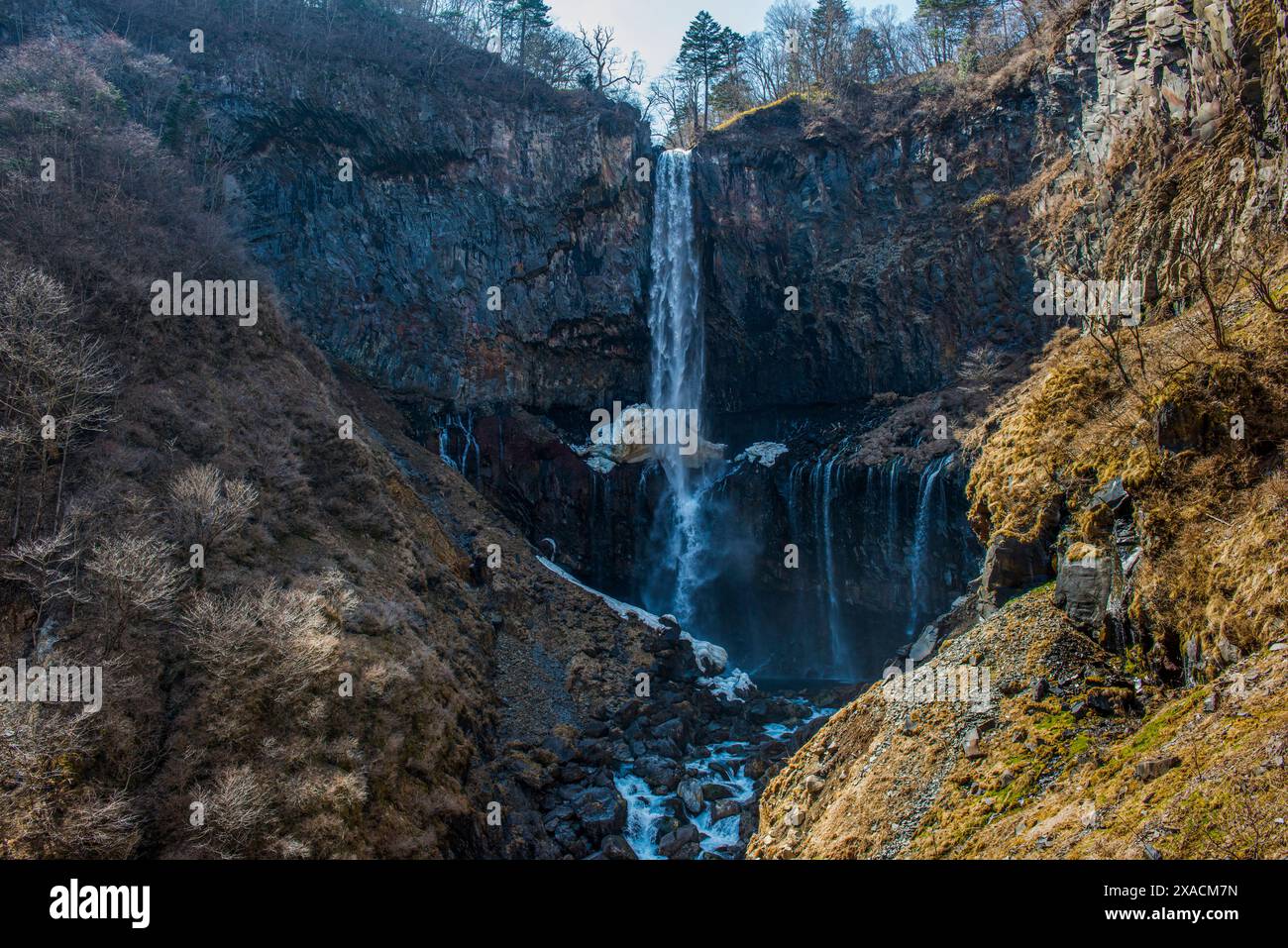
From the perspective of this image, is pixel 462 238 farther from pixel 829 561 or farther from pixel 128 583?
pixel 128 583

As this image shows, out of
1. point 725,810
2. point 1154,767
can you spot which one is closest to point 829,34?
point 725,810

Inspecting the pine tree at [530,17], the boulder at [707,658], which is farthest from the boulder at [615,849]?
the pine tree at [530,17]

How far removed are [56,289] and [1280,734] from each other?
2471 centimetres

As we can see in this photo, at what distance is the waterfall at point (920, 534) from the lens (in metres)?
28.4

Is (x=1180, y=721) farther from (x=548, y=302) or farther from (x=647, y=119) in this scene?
(x=647, y=119)

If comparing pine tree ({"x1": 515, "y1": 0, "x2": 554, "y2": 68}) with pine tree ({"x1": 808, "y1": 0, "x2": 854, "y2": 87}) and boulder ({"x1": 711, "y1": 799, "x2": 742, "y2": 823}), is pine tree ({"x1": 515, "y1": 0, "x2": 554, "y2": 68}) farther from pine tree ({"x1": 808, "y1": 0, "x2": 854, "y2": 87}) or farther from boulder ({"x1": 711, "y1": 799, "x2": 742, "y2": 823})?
boulder ({"x1": 711, "y1": 799, "x2": 742, "y2": 823})

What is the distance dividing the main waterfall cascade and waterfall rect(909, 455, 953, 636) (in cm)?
5

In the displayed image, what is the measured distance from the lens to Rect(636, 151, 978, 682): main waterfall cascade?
29.4 metres

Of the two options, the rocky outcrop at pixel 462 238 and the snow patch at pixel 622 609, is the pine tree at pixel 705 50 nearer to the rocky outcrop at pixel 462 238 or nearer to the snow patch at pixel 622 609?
the rocky outcrop at pixel 462 238

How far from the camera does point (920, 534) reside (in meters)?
28.8

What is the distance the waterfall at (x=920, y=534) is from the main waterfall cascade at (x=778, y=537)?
0.17ft

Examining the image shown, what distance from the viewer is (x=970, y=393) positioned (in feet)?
103
